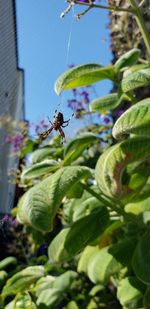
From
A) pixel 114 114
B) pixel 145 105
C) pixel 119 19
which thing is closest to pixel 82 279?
pixel 114 114

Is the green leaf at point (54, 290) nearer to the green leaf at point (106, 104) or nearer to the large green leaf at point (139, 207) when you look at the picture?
the large green leaf at point (139, 207)

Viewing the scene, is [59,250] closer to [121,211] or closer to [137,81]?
[121,211]

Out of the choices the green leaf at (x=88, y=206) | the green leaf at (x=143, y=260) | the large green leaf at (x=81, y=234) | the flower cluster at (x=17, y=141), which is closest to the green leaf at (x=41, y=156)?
the green leaf at (x=88, y=206)

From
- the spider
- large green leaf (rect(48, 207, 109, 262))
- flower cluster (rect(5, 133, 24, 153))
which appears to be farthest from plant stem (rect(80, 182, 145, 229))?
flower cluster (rect(5, 133, 24, 153))

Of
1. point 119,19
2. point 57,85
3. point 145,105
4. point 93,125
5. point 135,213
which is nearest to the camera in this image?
point 145,105

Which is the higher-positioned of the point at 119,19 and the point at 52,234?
the point at 119,19

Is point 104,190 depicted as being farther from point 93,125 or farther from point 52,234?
point 93,125
